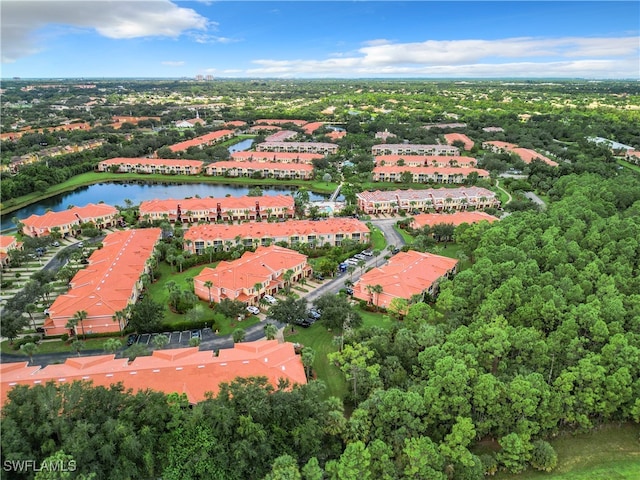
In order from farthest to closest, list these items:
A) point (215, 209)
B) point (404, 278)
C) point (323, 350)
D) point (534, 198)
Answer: point (534, 198) → point (215, 209) → point (404, 278) → point (323, 350)

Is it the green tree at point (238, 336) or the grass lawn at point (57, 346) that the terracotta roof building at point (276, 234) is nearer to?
the grass lawn at point (57, 346)

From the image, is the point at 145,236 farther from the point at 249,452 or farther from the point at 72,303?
the point at 249,452

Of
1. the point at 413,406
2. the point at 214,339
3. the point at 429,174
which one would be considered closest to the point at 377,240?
the point at 214,339

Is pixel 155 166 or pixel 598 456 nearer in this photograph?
pixel 598 456

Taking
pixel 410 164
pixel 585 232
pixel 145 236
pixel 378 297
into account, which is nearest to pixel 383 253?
pixel 378 297

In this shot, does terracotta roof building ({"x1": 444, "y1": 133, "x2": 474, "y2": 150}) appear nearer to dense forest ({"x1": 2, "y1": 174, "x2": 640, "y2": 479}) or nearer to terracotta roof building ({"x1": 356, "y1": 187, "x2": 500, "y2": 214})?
terracotta roof building ({"x1": 356, "y1": 187, "x2": 500, "y2": 214})

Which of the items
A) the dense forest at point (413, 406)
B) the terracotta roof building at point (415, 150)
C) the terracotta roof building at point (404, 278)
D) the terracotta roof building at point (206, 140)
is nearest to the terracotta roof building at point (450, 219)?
the terracotta roof building at point (404, 278)

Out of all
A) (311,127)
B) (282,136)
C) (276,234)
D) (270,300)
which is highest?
(311,127)

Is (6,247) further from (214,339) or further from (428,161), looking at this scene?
(428,161)
